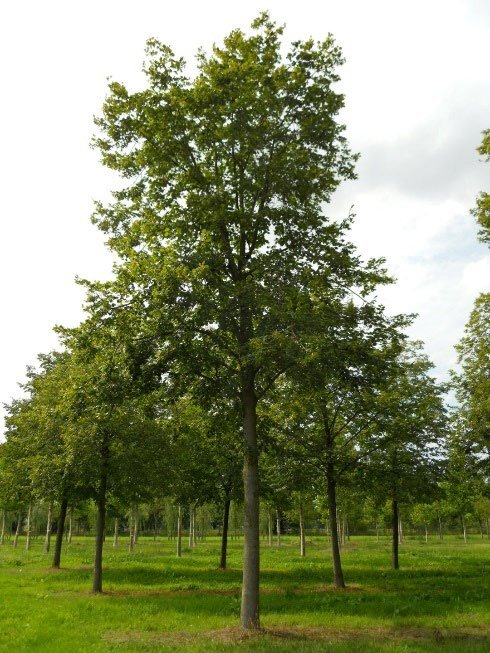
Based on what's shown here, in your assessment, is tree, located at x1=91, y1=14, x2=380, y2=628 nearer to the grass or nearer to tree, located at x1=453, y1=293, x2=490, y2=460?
the grass

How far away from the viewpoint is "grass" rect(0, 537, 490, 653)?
474 inches

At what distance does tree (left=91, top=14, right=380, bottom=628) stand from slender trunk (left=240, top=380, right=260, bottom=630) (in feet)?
0.12

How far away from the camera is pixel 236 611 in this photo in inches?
634

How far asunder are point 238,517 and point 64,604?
158 ft

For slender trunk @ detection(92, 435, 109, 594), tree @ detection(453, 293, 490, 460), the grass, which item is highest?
tree @ detection(453, 293, 490, 460)

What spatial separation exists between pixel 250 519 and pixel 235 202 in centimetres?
907

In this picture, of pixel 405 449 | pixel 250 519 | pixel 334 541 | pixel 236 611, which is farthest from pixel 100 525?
pixel 405 449

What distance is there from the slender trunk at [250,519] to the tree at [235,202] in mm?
36

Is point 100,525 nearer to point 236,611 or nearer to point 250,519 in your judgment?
point 236,611

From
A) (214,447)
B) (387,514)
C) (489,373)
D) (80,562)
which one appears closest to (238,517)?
(387,514)

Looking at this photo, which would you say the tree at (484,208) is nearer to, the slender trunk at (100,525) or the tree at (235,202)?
the tree at (235,202)

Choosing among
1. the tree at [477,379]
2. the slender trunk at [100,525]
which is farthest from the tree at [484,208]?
the slender trunk at [100,525]

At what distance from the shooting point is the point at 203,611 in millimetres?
16094

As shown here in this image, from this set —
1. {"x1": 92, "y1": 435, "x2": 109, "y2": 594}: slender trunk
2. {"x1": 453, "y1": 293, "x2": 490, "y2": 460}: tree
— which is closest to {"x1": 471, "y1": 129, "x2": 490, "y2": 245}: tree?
{"x1": 453, "y1": 293, "x2": 490, "y2": 460}: tree
